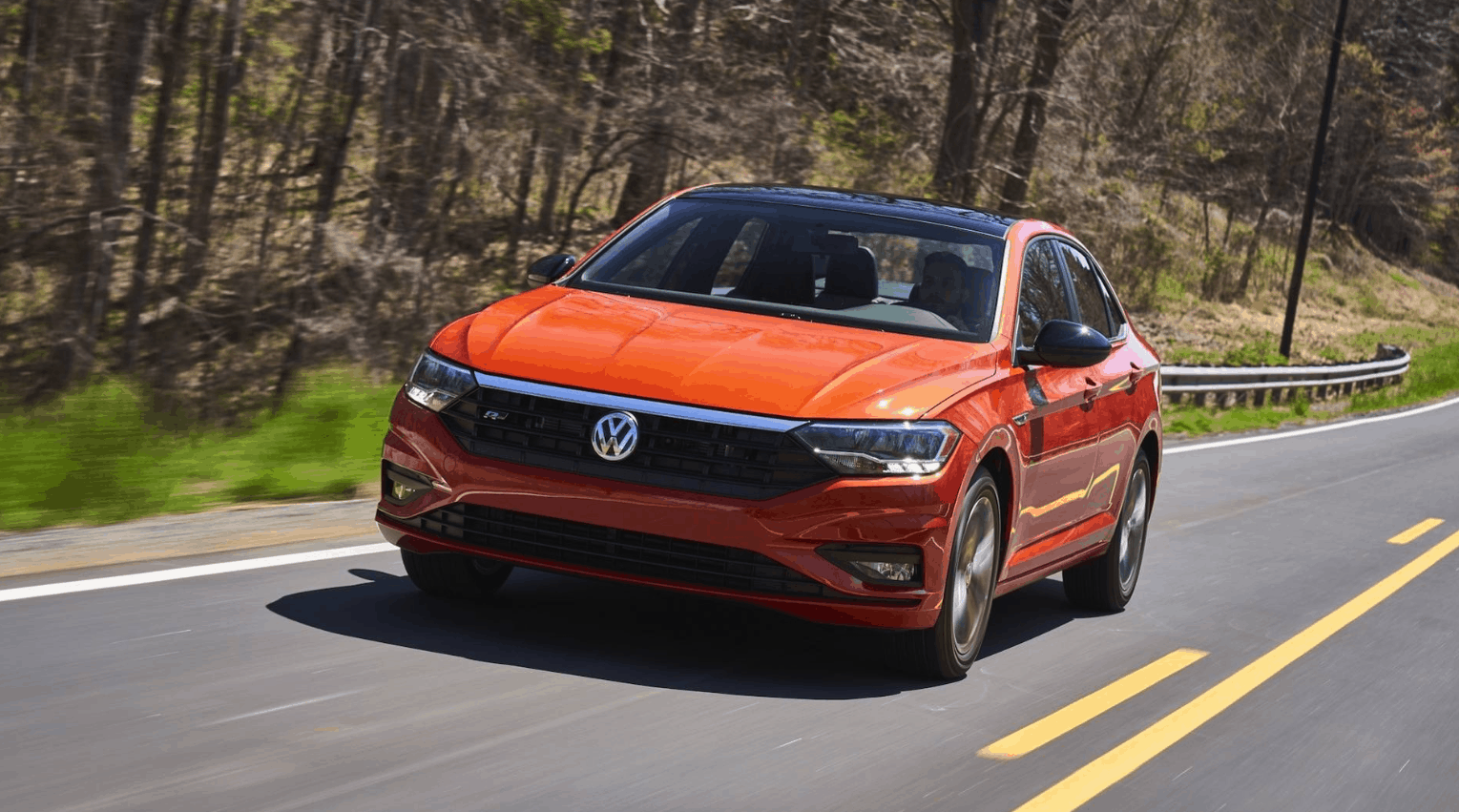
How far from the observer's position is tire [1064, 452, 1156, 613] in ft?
27.6

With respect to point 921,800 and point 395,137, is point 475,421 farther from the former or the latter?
point 395,137

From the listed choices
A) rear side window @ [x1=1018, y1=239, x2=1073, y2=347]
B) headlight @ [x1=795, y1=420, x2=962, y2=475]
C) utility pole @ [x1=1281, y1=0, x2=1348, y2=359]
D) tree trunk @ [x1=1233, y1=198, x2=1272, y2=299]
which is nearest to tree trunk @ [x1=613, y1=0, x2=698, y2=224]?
rear side window @ [x1=1018, y1=239, x2=1073, y2=347]

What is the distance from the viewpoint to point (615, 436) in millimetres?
5535

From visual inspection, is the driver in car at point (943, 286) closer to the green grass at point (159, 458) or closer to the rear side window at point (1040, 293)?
the rear side window at point (1040, 293)

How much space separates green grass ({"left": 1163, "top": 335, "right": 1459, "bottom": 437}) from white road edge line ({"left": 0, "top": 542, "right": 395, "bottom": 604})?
609 inches

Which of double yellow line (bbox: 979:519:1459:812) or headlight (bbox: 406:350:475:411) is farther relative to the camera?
headlight (bbox: 406:350:475:411)

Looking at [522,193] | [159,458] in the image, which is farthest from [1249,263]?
[159,458]

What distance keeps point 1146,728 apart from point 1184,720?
269mm

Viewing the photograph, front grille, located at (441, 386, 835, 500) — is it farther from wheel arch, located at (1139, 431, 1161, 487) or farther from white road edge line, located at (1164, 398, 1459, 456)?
white road edge line, located at (1164, 398, 1459, 456)

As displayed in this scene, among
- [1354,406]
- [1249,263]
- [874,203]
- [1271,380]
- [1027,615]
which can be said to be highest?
[874,203]

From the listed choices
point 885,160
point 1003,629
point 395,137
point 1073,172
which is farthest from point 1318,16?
point 1003,629

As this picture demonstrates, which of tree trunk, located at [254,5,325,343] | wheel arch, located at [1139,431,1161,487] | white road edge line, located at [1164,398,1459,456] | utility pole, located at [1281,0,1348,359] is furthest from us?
utility pole, located at [1281,0,1348,359]

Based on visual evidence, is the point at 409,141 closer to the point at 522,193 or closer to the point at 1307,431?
the point at 522,193

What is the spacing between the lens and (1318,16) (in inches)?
2354
